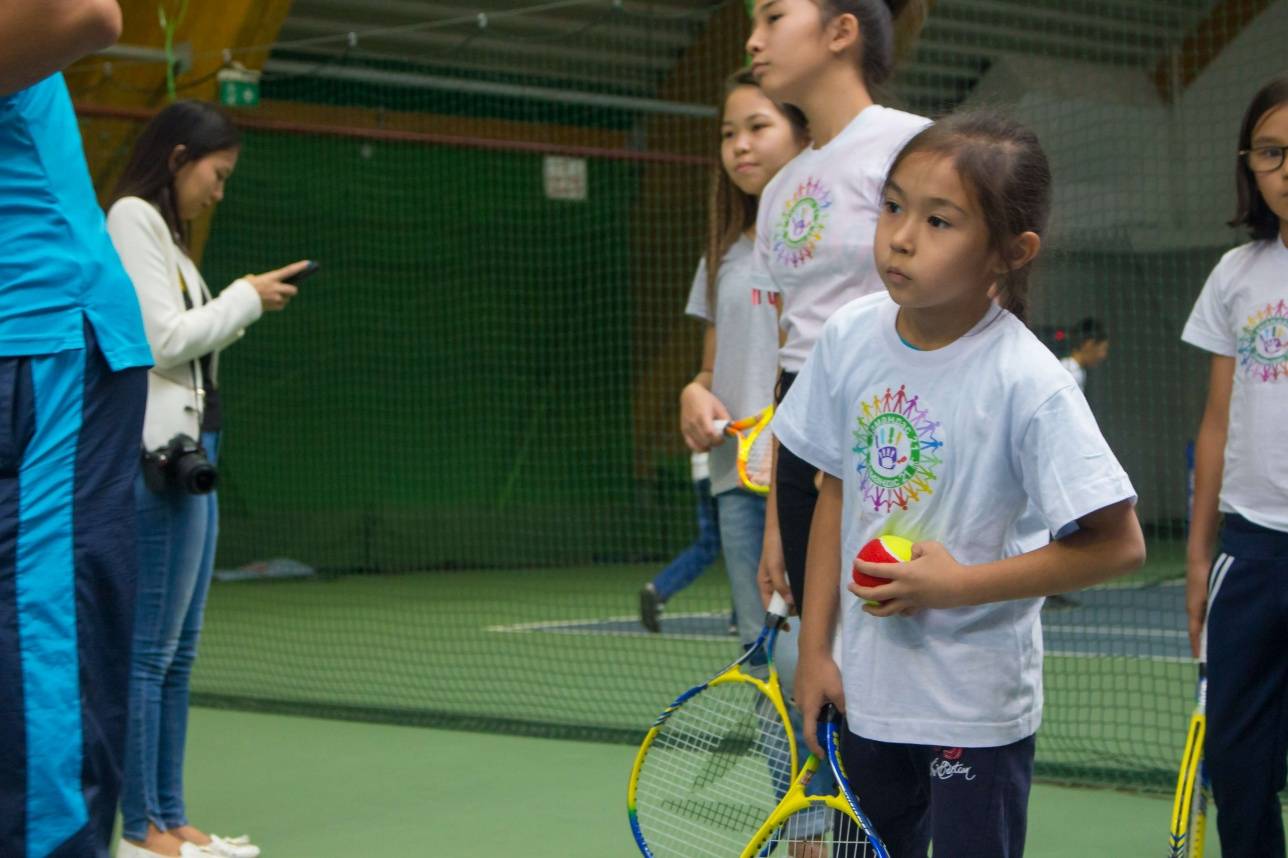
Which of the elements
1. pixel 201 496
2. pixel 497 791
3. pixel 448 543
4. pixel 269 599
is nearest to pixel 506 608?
pixel 269 599

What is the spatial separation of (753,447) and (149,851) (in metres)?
1.34

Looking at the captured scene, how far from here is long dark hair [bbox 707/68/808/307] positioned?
3061 mm

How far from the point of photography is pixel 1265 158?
2355mm

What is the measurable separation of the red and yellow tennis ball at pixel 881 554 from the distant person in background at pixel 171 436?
1512 millimetres

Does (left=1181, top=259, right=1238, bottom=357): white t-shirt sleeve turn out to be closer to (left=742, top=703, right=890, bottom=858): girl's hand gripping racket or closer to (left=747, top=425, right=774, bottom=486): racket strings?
(left=747, top=425, right=774, bottom=486): racket strings

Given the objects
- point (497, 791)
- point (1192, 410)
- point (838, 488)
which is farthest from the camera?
point (1192, 410)

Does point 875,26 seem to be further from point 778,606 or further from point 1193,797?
point 1193,797

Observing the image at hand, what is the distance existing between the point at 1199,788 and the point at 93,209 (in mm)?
1825

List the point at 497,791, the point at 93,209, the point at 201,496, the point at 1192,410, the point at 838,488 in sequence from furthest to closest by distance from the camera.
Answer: the point at 1192,410 < the point at 497,791 < the point at 201,496 < the point at 838,488 < the point at 93,209

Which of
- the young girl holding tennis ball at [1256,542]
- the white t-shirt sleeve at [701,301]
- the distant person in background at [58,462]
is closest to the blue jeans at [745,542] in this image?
the white t-shirt sleeve at [701,301]

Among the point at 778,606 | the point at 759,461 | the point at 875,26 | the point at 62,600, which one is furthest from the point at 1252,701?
the point at 62,600

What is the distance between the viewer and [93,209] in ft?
5.54

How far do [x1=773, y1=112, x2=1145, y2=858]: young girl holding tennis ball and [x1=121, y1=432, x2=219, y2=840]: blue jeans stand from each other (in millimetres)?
1523

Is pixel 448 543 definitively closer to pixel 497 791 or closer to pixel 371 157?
pixel 371 157
